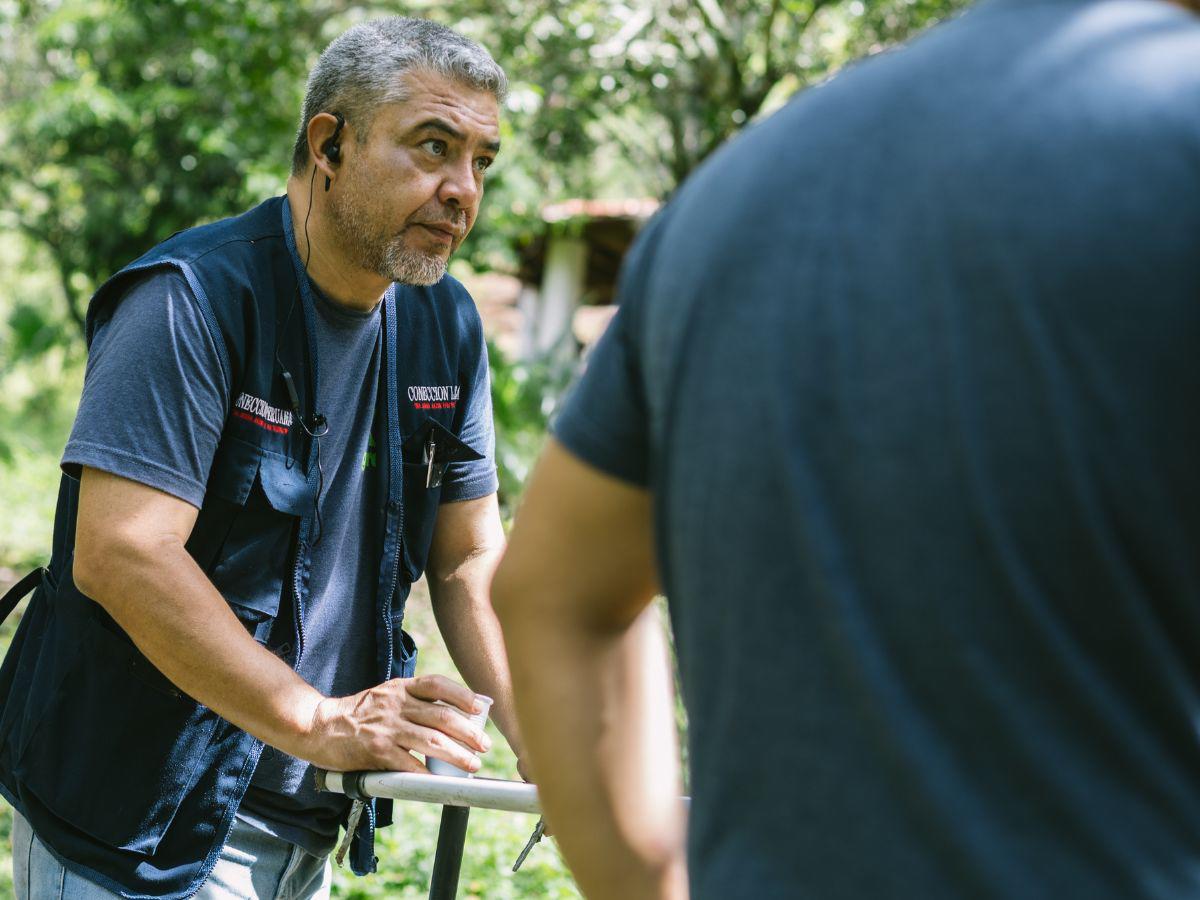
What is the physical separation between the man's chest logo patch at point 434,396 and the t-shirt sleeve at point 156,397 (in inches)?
15.2

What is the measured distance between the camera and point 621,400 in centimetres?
103

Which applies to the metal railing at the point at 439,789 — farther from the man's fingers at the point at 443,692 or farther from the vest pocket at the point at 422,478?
the vest pocket at the point at 422,478

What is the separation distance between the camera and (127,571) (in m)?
1.88

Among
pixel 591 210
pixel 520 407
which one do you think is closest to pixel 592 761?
pixel 520 407

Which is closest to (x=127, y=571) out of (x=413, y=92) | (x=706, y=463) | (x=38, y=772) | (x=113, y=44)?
(x=38, y=772)

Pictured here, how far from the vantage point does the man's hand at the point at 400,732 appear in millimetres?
1902

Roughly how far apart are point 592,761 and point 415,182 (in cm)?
145

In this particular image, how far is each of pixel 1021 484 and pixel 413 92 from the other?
1706 mm

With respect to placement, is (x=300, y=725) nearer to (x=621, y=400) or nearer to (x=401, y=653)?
(x=401, y=653)

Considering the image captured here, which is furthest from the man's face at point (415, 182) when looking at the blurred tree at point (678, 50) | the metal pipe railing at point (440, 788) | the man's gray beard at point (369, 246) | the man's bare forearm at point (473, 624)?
the blurred tree at point (678, 50)

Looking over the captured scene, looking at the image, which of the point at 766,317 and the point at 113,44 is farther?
the point at 113,44

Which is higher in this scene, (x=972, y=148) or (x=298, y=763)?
(x=972, y=148)

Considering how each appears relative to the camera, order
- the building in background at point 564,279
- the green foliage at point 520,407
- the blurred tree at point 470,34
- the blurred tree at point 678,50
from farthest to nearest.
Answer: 1. the building in background at point 564,279
2. the green foliage at point 520,407
3. the blurred tree at point 470,34
4. the blurred tree at point 678,50

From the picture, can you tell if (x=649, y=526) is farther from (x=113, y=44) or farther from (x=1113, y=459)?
(x=113, y=44)
